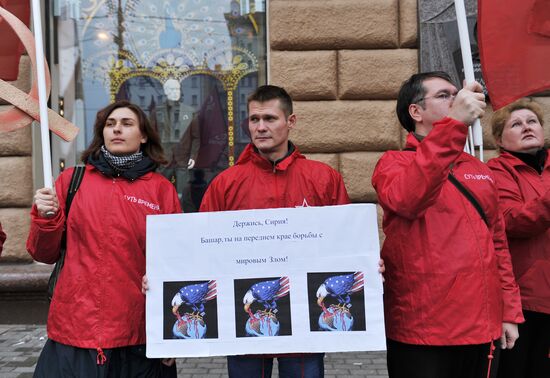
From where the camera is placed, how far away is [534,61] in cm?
242

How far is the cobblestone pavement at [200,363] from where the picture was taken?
4137mm

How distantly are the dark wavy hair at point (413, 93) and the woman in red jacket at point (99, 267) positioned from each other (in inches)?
45.9

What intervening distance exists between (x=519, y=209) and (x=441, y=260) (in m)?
0.74

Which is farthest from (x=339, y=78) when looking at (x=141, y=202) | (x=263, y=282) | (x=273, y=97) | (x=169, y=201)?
(x=263, y=282)

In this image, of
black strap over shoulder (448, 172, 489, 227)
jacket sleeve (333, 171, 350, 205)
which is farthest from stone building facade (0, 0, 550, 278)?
black strap over shoulder (448, 172, 489, 227)

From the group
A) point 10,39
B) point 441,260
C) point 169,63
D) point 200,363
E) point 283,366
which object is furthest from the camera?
point 169,63

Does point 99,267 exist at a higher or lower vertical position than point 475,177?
lower

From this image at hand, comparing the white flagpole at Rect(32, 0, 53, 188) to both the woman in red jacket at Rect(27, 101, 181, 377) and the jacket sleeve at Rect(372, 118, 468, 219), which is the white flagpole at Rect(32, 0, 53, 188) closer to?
the woman in red jacket at Rect(27, 101, 181, 377)

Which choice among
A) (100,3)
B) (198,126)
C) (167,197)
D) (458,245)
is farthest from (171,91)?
(458,245)

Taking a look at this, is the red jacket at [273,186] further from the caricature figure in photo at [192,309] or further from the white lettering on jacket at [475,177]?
the white lettering on jacket at [475,177]

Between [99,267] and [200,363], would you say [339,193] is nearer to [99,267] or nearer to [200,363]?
[99,267]

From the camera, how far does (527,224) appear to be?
2.52 meters

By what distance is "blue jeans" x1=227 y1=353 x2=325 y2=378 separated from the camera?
8.02 feet

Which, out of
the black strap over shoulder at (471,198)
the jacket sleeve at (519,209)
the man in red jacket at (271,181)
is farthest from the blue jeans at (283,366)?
the jacket sleeve at (519,209)
